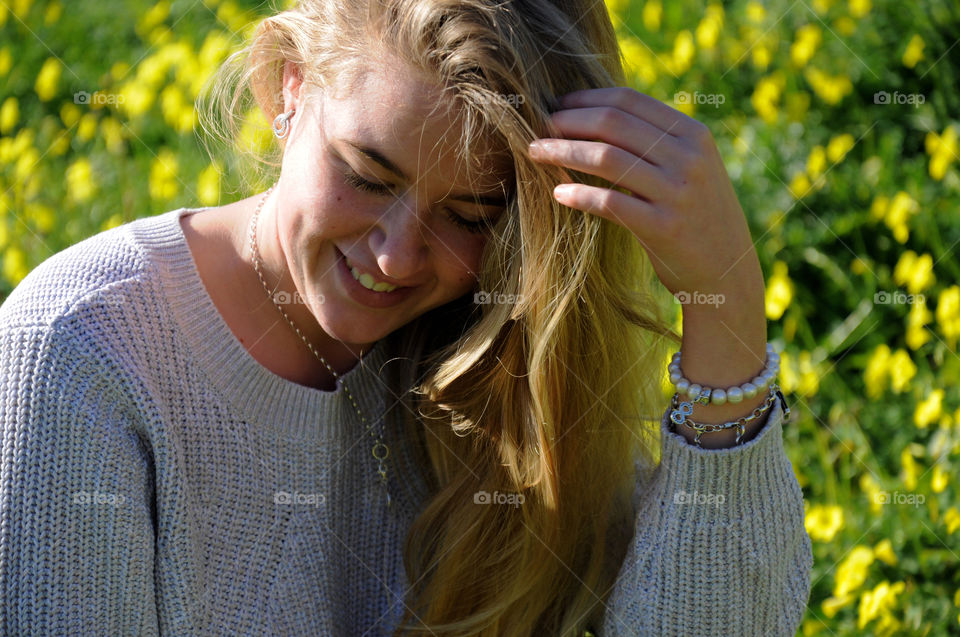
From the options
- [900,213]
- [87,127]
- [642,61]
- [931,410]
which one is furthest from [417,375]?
[87,127]

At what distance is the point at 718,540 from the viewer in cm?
184

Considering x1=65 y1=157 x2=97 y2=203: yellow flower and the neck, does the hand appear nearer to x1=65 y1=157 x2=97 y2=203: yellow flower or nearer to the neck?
the neck

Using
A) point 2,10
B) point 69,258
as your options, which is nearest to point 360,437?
point 69,258

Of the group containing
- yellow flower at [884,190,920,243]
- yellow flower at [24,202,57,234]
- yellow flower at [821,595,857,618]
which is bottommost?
yellow flower at [821,595,857,618]

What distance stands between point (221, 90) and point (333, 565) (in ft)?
3.13

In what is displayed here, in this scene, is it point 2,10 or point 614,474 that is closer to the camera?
point 614,474

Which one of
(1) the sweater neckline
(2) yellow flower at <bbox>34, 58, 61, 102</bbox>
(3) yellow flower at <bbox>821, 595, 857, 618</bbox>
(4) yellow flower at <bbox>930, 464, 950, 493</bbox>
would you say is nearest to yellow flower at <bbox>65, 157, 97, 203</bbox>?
(2) yellow flower at <bbox>34, 58, 61, 102</bbox>

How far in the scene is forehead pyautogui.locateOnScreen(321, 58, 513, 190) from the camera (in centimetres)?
158

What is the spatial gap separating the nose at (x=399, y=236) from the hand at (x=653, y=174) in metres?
0.21

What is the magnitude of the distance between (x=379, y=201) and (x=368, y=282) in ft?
0.46

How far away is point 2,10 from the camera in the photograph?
4.77m

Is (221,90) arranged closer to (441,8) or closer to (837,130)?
(441,8)

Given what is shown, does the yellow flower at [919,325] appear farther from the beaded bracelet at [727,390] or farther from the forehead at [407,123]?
the forehead at [407,123]

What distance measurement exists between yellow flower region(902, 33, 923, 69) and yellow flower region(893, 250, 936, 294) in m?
0.68
